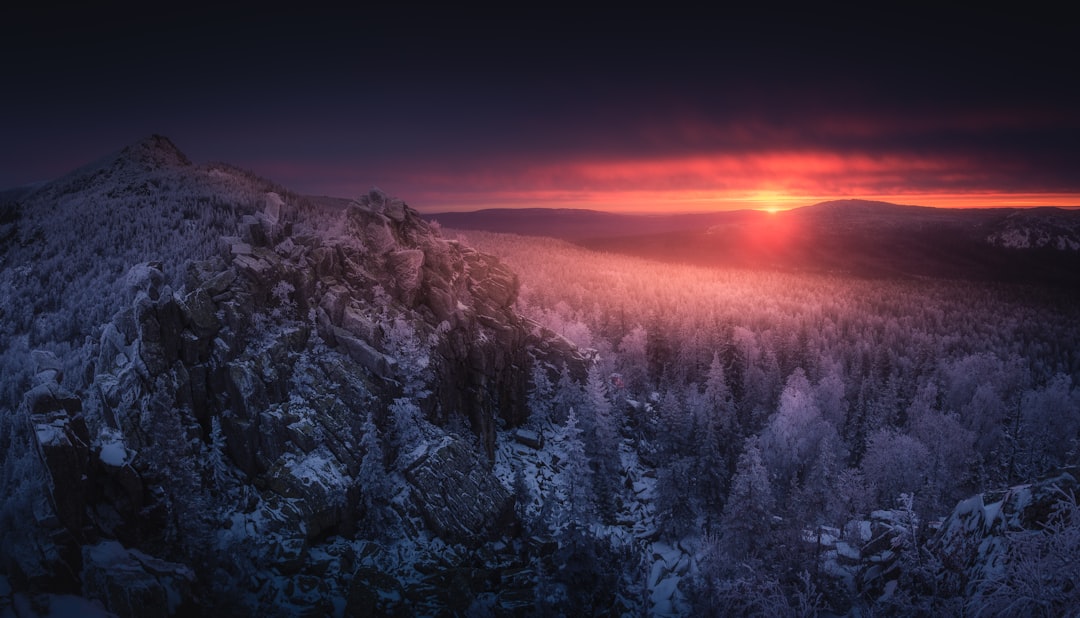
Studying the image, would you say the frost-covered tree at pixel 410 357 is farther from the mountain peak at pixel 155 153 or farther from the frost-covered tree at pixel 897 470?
the mountain peak at pixel 155 153

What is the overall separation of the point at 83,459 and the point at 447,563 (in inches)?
851

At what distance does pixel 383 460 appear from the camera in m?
36.6

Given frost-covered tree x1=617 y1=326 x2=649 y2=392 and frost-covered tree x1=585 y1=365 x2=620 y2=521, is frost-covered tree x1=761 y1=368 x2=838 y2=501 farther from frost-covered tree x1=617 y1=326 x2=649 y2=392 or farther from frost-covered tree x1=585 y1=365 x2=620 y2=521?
frost-covered tree x1=585 y1=365 x2=620 y2=521

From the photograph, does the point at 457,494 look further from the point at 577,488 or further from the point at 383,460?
the point at 577,488

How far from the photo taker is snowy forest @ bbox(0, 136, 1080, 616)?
78.5ft

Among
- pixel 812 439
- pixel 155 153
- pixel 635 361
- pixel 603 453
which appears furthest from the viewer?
pixel 635 361

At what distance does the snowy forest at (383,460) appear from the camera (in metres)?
23.9

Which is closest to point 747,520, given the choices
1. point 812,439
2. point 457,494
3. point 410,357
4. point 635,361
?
point 457,494

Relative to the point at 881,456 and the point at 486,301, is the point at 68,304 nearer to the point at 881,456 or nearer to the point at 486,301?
the point at 486,301

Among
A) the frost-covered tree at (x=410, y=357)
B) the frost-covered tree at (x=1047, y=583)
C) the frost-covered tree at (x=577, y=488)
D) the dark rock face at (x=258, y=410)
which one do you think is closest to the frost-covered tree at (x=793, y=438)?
the frost-covered tree at (x=577, y=488)

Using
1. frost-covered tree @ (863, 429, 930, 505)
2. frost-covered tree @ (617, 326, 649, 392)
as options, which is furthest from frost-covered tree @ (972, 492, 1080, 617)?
frost-covered tree @ (617, 326, 649, 392)

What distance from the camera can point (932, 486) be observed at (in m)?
46.3

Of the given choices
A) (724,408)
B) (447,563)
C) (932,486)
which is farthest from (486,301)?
(932,486)

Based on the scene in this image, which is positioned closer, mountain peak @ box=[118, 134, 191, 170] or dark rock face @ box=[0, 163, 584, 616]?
dark rock face @ box=[0, 163, 584, 616]
